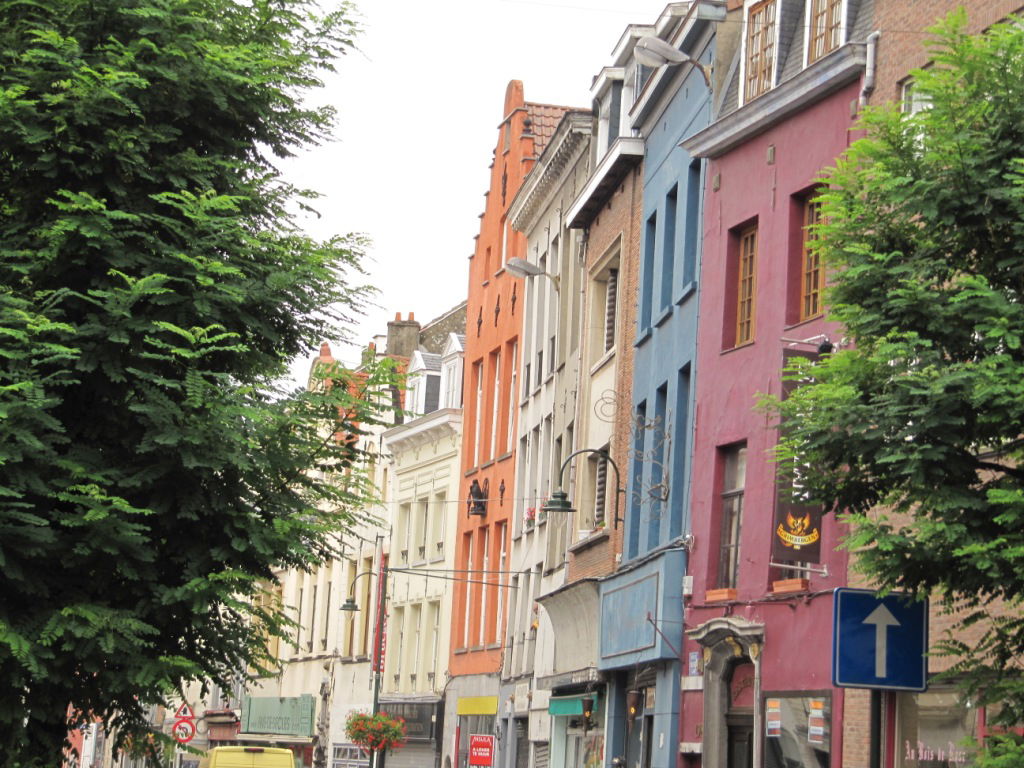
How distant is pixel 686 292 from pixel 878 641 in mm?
12787

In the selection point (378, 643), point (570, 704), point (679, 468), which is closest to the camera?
point (679, 468)

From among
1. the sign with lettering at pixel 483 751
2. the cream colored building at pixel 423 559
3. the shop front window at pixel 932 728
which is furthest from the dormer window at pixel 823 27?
the cream colored building at pixel 423 559

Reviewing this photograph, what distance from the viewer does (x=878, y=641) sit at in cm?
1336

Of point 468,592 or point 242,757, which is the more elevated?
point 468,592

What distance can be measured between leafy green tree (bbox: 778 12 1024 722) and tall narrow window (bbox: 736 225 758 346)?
36.2 ft

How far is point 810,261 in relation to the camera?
2169 cm

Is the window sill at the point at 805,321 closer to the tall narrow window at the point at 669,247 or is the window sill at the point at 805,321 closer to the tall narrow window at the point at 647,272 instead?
the tall narrow window at the point at 669,247

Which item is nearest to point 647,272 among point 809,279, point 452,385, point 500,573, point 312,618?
point 809,279

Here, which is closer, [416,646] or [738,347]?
[738,347]

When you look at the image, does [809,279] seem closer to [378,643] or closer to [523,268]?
[523,268]

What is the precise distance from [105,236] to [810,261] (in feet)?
31.0

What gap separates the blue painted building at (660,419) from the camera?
2503cm

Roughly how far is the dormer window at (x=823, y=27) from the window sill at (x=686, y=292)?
170 inches

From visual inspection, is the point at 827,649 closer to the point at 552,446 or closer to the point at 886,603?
the point at 886,603
